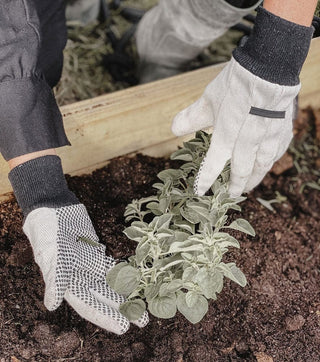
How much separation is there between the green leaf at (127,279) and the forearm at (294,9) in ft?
2.57

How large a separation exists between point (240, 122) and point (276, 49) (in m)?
0.22

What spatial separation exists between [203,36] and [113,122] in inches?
25.4

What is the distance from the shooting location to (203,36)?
83.3 inches

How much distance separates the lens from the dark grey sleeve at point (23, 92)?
1375mm

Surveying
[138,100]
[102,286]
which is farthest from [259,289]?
[138,100]

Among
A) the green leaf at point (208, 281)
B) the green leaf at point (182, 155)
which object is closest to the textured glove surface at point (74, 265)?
the green leaf at point (208, 281)

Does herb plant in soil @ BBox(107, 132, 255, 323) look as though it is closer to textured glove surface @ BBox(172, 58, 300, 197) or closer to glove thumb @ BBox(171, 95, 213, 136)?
textured glove surface @ BBox(172, 58, 300, 197)

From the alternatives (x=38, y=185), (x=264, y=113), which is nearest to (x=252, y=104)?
(x=264, y=113)

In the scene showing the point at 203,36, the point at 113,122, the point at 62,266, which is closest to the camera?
the point at 62,266

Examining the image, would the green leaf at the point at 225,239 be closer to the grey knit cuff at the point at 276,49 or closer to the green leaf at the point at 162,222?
the green leaf at the point at 162,222

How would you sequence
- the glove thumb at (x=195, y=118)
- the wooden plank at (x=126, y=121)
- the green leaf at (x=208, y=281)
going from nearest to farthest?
the green leaf at (x=208, y=281), the glove thumb at (x=195, y=118), the wooden plank at (x=126, y=121)

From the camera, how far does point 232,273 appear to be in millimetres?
1246

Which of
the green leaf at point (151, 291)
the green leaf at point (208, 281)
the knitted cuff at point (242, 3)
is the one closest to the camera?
the green leaf at point (208, 281)

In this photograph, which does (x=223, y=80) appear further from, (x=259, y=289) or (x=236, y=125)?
(x=259, y=289)
